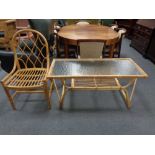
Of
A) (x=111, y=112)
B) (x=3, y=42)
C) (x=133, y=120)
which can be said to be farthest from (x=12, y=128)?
(x=3, y=42)

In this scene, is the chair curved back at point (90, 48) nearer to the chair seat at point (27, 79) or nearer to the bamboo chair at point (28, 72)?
the bamboo chair at point (28, 72)

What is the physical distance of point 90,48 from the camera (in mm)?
2057

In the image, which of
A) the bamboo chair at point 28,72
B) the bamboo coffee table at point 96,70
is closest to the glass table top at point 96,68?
the bamboo coffee table at point 96,70

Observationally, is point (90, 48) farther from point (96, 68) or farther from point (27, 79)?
point (27, 79)

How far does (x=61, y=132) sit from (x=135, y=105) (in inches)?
39.8

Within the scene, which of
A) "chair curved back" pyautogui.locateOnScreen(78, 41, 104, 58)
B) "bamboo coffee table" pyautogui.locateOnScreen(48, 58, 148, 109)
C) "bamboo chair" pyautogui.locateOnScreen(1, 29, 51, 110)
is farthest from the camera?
"chair curved back" pyautogui.locateOnScreen(78, 41, 104, 58)

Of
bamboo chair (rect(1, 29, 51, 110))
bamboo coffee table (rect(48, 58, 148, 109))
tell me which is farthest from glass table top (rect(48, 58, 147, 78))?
bamboo chair (rect(1, 29, 51, 110))

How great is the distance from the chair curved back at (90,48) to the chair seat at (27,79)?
0.59 meters

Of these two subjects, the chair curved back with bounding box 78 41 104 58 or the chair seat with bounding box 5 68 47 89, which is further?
the chair curved back with bounding box 78 41 104 58

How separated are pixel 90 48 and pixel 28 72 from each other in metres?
0.88

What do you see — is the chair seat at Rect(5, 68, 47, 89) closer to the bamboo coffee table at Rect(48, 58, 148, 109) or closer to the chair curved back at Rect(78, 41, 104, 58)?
the bamboo coffee table at Rect(48, 58, 148, 109)

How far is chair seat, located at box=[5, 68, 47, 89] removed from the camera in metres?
1.69

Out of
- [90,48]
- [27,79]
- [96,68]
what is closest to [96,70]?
[96,68]

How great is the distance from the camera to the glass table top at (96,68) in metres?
1.60
